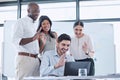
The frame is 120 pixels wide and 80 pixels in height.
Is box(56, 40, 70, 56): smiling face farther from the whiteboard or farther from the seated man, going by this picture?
the whiteboard

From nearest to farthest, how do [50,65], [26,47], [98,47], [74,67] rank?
[74,67], [50,65], [26,47], [98,47]

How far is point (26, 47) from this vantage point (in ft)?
10.0

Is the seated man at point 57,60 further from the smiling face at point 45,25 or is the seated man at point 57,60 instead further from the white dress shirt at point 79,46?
the white dress shirt at point 79,46

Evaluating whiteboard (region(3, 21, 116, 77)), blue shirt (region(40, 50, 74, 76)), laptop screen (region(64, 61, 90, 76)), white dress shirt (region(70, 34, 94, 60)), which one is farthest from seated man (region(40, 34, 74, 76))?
whiteboard (region(3, 21, 116, 77))

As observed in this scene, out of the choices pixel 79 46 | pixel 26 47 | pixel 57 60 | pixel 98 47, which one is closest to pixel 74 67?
pixel 57 60

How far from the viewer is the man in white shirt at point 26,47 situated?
3020 mm

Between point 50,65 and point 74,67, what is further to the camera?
point 50,65

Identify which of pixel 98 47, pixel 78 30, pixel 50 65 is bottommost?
pixel 50 65

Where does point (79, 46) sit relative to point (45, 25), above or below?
below

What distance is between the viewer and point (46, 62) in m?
2.71

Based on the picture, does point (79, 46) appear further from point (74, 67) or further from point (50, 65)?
point (74, 67)

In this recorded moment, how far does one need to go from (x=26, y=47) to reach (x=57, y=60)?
522 millimetres

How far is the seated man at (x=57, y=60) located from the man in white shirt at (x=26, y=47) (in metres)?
0.33

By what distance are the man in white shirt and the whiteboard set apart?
1.64m
